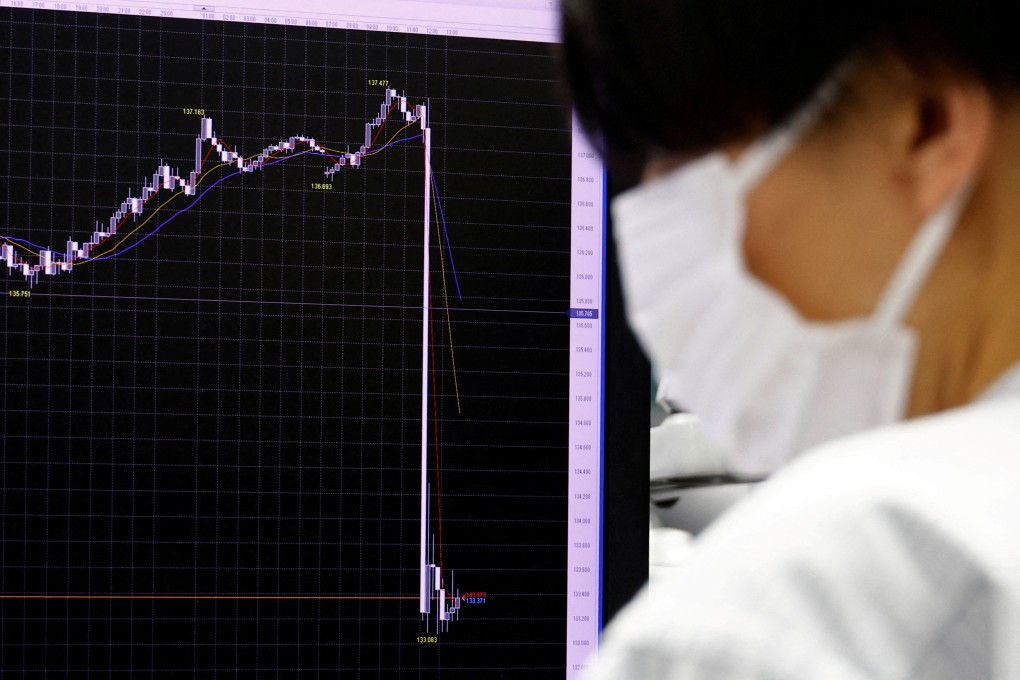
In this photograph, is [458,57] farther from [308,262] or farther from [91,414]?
[91,414]

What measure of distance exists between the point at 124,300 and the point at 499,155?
11.6 inches

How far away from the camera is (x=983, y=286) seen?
40 cm

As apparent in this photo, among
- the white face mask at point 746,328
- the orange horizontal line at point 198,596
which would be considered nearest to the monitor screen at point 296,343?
the orange horizontal line at point 198,596

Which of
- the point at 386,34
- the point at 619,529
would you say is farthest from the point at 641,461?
the point at 386,34

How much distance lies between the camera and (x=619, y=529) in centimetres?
82

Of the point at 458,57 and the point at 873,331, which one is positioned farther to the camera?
the point at 458,57

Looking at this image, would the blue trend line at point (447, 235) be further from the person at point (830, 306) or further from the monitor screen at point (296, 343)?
the person at point (830, 306)

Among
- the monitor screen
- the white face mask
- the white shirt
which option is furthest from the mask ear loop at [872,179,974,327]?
the monitor screen

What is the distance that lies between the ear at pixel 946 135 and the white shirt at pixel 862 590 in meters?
0.11

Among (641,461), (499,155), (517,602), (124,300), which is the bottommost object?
(517,602)

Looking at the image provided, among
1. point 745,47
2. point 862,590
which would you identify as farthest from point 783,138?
point 862,590

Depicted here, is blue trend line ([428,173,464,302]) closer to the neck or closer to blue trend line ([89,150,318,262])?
blue trend line ([89,150,318,262])

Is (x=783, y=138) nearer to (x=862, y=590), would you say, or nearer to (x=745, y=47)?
(x=745, y=47)

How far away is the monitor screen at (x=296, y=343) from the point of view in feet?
2.53
